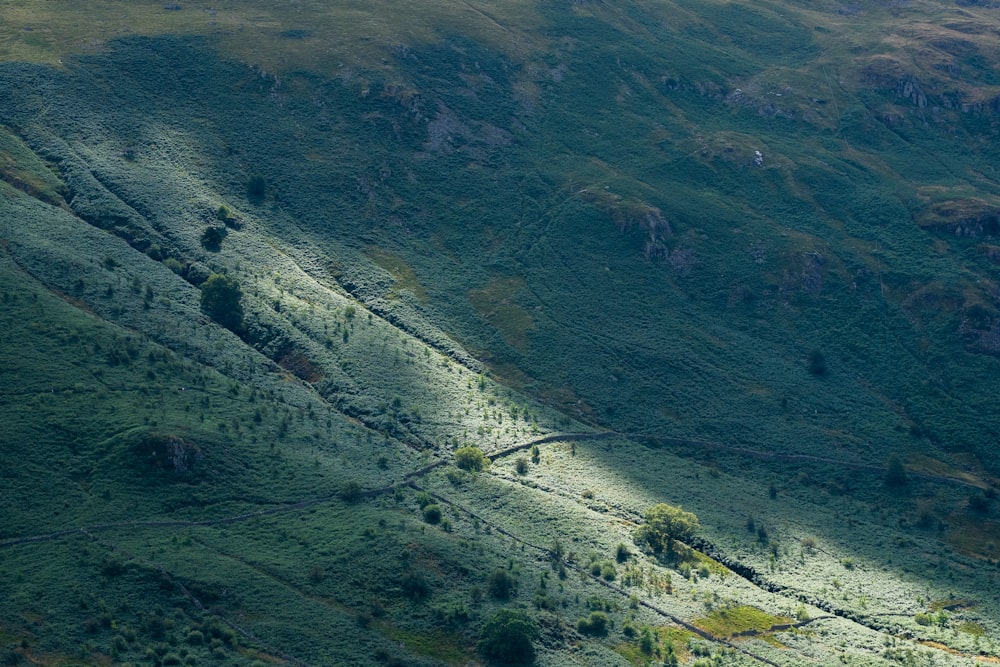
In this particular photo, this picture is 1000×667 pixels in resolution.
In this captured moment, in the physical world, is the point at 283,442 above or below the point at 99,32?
below

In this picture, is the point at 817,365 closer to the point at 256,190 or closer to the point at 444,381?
the point at 444,381

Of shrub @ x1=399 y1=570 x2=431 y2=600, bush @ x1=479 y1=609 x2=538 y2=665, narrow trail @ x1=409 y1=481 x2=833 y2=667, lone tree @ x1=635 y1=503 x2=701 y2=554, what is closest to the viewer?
bush @ x1=479 y1=609 x2=538 y2=665

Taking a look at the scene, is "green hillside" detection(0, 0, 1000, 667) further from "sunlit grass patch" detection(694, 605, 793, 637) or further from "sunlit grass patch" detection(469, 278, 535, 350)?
"sunlit grass patch" detection(469, 278, 535, 350)

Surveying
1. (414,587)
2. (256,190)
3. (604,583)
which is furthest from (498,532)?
(256,190)

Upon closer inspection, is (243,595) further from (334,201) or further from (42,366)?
(334,201)

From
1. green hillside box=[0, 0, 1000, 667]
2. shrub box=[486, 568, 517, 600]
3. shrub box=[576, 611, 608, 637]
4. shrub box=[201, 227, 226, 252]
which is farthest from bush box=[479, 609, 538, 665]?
shrub box=[201, 227, 226, 252]

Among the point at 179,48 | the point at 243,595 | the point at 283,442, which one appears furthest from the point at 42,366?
→ the point at 179,48
